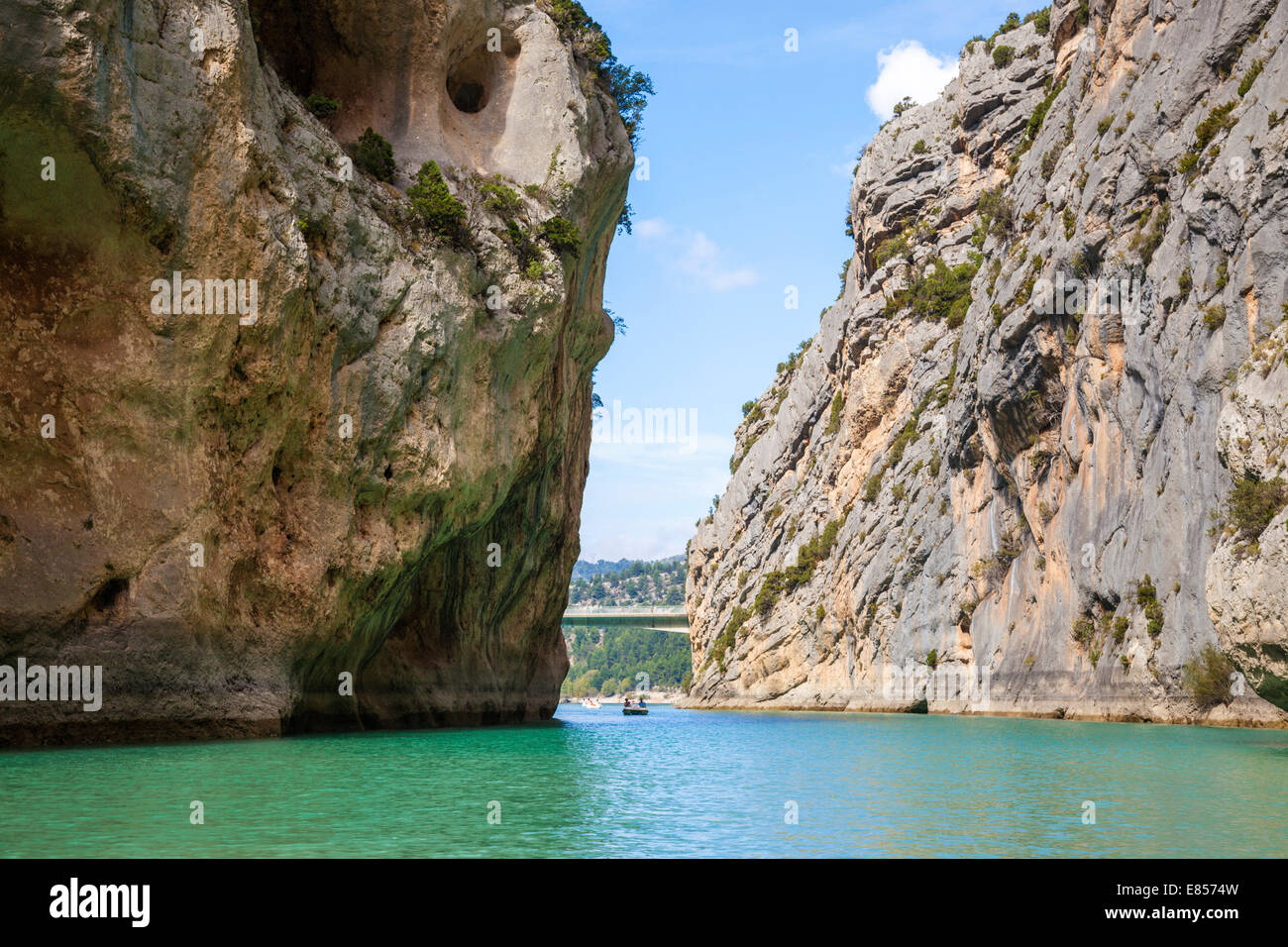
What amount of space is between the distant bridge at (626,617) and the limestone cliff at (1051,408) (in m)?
20.4

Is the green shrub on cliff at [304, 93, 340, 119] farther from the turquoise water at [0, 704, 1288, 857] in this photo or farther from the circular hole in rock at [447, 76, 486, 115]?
the turquoise water at [0, 704, 1288, 857]

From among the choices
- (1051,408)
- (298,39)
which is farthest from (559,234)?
(1051,408)

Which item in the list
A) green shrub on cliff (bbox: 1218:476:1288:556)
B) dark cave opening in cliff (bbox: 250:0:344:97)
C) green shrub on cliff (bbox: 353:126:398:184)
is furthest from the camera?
dark cave opening in cliff (bbox: 250:0:344:97)

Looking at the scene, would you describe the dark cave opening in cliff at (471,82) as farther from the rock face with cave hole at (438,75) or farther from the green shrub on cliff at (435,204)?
the green shrub on cliff at (435,204)

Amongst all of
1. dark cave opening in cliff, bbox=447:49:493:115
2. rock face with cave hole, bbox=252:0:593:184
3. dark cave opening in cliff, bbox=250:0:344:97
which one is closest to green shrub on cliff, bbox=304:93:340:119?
rock face with cave hole, bbox=252:0:593:184

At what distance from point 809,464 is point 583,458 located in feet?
130

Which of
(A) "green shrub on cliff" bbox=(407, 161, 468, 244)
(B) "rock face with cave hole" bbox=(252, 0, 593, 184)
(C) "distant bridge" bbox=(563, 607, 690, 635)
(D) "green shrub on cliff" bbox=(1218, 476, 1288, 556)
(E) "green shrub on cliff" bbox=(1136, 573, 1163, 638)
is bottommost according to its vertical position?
(C) "distant bridge" bbox=(563, 607, 690, 635)

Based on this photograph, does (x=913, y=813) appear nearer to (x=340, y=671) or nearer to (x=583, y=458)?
(x=340, y=671)

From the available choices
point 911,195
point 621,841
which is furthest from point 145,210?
point 911,195

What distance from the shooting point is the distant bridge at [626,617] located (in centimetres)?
11138

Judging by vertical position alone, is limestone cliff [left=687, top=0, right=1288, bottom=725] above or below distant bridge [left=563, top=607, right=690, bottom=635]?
above

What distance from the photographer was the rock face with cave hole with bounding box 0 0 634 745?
2222cm

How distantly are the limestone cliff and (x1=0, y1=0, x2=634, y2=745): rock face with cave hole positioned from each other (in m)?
19.5

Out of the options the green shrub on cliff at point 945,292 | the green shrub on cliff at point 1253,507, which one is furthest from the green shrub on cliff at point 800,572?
the green shrub on cliff at point 1253,507
